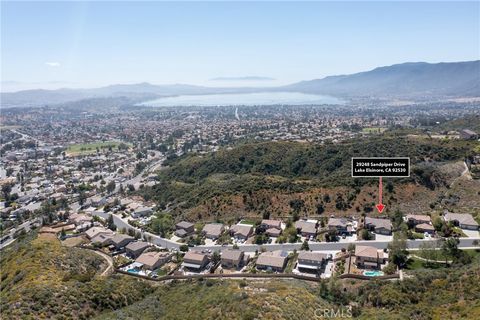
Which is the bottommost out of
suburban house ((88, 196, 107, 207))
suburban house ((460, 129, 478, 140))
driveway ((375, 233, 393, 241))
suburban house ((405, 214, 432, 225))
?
suburban house ((88, 196, 107, 207))

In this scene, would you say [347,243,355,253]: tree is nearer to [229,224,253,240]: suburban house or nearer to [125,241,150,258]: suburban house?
[229,224,253,240]: suburban house

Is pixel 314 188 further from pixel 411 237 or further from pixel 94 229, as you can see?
pixel 94 229

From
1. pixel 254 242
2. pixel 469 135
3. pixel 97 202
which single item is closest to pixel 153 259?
pixel 254 242

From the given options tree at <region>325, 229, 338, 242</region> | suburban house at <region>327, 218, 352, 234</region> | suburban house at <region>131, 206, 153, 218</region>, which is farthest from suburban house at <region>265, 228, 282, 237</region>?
suburban house at <region>131, 206, 153, 218</region>

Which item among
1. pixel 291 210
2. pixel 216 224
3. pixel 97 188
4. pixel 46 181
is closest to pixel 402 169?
pixel 291 210

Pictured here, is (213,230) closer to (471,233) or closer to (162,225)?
(162,225)
